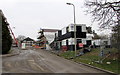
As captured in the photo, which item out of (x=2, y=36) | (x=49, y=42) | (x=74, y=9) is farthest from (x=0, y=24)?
(x=49, y=42)

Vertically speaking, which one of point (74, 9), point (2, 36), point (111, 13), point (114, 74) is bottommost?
point (114, 74)

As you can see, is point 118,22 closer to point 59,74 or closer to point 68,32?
point 59,74

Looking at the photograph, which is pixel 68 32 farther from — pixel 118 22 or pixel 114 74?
pixel 114 74

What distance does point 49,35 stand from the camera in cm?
8275

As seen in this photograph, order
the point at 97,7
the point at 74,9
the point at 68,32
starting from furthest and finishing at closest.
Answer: the point at 68,32 → the point at 74,9 → the point at 97,7

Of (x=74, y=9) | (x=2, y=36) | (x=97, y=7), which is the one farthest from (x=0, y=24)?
(x=97, y=7)

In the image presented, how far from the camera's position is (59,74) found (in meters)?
13.2

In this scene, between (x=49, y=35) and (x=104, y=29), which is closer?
(x=104, y=29)

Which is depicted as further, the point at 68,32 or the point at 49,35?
the point at 49,35

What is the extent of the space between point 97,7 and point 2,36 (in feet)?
77.2

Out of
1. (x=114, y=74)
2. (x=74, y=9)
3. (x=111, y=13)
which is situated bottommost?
(x=114, y=74)

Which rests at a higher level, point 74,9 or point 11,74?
point 74,9

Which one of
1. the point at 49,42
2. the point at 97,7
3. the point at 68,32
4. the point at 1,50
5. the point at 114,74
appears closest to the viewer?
the point at 114,74

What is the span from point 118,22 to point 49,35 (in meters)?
65.1
